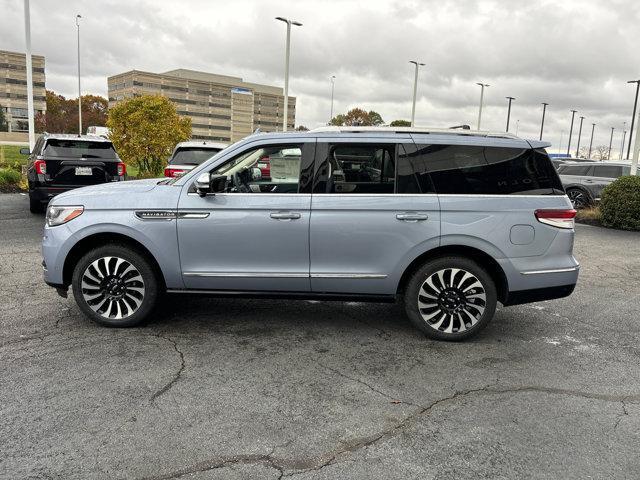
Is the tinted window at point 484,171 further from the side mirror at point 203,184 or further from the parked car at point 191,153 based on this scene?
the parked car at point 191,153

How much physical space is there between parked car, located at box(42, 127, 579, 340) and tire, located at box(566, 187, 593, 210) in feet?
43.9

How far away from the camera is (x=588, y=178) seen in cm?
1694

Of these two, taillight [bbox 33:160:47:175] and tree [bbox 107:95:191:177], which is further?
tree [bbox 107:95:191:177]

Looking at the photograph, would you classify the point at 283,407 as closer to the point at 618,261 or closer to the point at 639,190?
the point at 618,261

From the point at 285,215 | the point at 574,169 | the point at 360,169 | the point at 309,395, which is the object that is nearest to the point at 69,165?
the point at 285,215

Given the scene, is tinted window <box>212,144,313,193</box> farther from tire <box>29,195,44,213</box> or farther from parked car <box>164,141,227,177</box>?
tire <box>29,195,44,213</box>

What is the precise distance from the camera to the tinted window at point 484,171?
475 centimetres

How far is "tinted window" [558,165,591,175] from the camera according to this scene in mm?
17133

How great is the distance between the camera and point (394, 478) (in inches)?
110

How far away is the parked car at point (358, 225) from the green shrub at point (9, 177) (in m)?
14.7

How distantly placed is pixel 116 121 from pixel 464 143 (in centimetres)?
2015

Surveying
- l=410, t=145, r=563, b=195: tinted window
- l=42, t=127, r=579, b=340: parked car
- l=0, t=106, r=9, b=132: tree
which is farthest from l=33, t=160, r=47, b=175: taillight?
l=0, t=106, r=9, b=132: tree

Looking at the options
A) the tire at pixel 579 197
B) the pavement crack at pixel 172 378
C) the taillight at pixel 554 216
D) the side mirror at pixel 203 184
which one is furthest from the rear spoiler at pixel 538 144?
the tire at pixel 579 197

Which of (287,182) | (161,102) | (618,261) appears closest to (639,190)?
(618,261)
